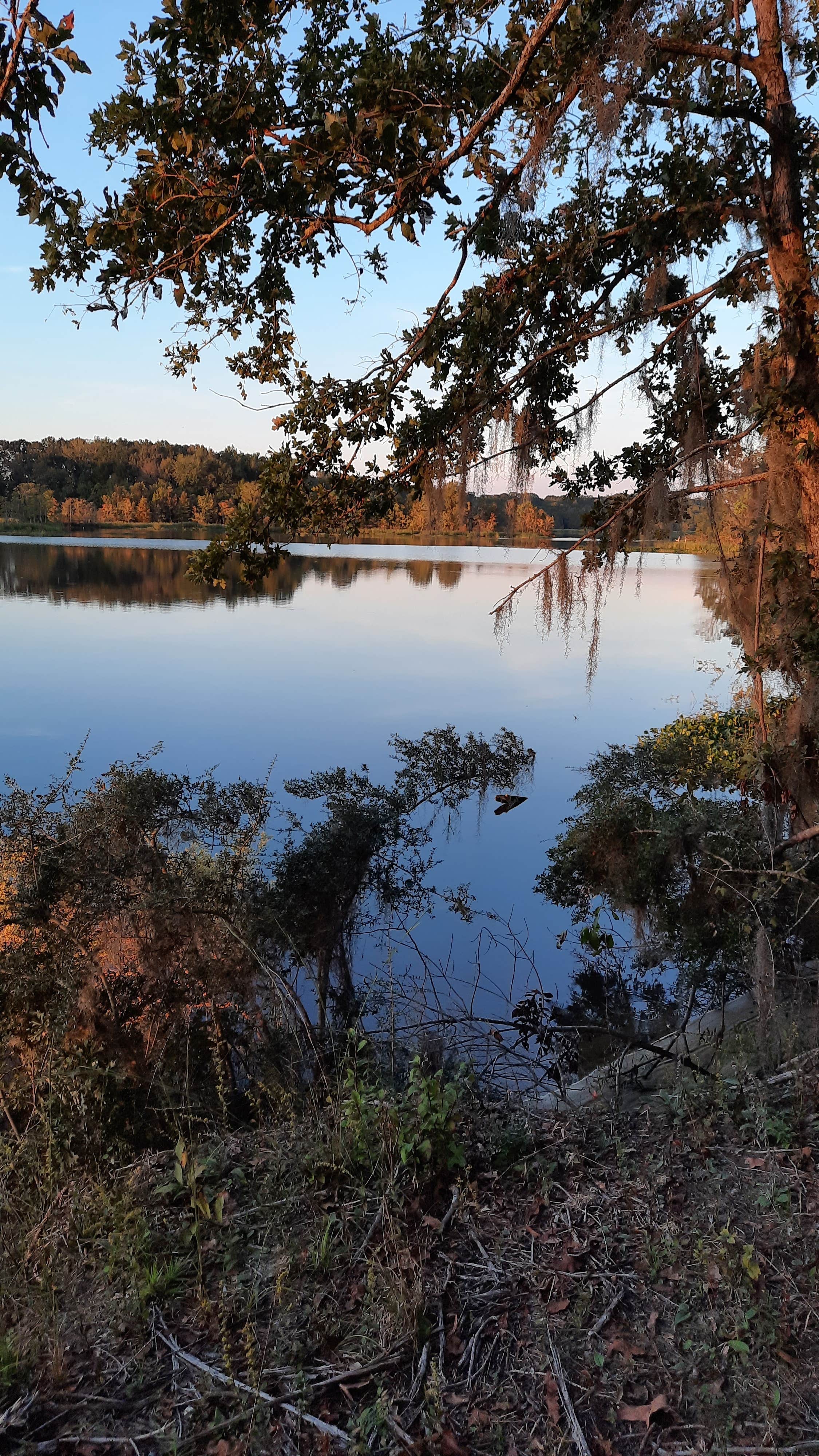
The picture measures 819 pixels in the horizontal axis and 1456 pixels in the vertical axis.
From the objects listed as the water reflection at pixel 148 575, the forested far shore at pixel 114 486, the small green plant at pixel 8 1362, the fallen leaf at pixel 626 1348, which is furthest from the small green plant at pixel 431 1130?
the forested far shore at pixel 114 486

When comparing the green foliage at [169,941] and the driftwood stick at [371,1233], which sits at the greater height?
the driftwood stick at [371,1233]

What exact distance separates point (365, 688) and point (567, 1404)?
1717 cm

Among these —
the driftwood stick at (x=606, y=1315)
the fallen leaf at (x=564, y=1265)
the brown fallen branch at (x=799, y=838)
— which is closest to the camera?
the driftwood stick at (x=606, y=1315)

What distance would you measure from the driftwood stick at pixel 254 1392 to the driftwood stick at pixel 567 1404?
0.54 meters

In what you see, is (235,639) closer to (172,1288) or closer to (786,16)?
(786,16)

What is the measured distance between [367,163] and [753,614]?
362 centimetres

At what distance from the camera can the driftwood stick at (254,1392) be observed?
202cm

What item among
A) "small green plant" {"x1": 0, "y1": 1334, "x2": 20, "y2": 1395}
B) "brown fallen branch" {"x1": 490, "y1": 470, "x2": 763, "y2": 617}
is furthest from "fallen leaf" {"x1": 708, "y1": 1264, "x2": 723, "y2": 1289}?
"brown fallen branch" {"x1": 490, "y1": 470, "x2": 763, "y2": 617}

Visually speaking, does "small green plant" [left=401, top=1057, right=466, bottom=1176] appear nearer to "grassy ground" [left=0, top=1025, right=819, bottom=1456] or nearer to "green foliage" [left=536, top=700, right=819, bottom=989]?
"grassy ground" [left=0, top=1025, right=819, bottom=1456]

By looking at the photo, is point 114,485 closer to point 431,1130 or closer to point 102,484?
point 102,484

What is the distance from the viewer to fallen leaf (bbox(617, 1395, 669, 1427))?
2016 mm

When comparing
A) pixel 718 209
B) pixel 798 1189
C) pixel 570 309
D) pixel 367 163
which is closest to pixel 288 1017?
pixel 798 1189

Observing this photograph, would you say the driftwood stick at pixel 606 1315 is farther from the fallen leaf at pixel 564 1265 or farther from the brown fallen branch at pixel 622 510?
the brown fallen branch at pixel 622 510

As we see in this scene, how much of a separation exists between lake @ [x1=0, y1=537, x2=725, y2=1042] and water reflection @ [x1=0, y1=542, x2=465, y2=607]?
0.95 ft
